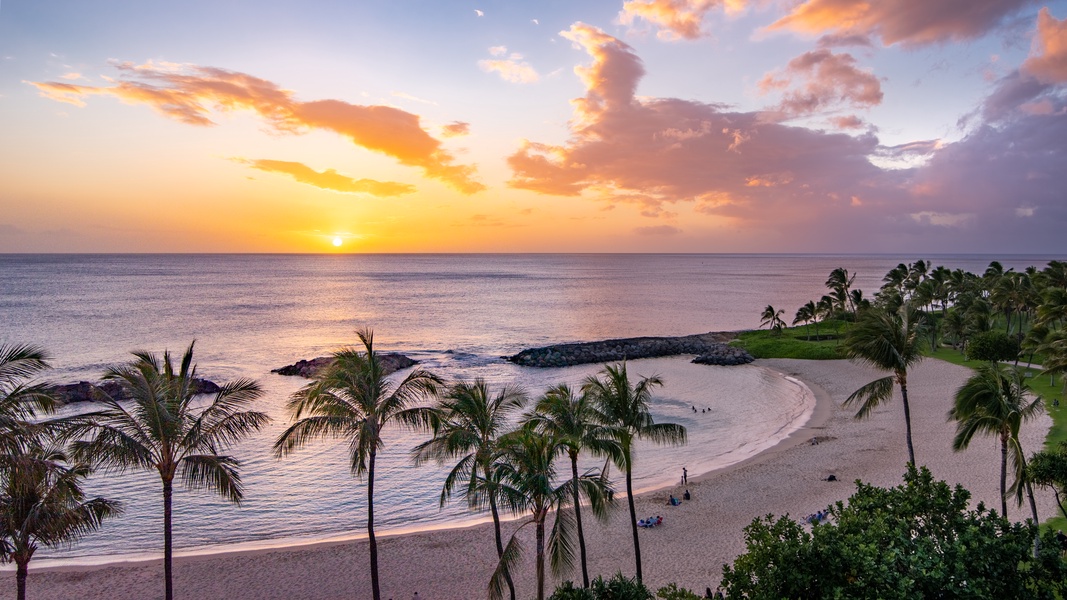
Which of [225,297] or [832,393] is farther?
[225,297]

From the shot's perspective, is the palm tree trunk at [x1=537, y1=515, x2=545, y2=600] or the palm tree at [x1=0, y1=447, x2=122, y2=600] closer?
the palm tree at [x1=0, y1=447, x2=122, y2=600]

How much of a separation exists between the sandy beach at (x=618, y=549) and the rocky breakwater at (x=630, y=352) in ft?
108

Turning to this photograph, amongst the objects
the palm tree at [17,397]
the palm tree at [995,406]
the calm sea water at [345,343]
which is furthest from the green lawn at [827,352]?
the palm tree at [17,397]

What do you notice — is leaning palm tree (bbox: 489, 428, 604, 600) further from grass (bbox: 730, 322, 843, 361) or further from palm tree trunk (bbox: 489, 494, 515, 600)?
grass (bbox: 730, 322, 843, 361)

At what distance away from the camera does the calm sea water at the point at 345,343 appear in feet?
99.3

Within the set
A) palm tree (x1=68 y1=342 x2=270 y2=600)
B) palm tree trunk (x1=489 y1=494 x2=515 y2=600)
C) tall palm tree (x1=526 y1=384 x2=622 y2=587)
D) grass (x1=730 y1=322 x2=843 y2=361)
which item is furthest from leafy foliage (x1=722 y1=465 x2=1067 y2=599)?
grass (x1=730 y1=322 x2=843 y2=361)

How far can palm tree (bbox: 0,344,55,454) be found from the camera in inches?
452

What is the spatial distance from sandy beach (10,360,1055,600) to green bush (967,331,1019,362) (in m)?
18.7

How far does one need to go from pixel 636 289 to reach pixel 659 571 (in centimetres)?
16593

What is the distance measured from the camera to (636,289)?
611 feet

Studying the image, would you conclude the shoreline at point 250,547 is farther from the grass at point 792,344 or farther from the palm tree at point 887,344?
the grass at point 792,344

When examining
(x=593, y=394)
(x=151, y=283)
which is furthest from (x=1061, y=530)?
(x=151, y=283)

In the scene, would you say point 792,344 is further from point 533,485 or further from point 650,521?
point 533,485

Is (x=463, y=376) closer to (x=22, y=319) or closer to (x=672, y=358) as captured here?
(x=672, y=358)
